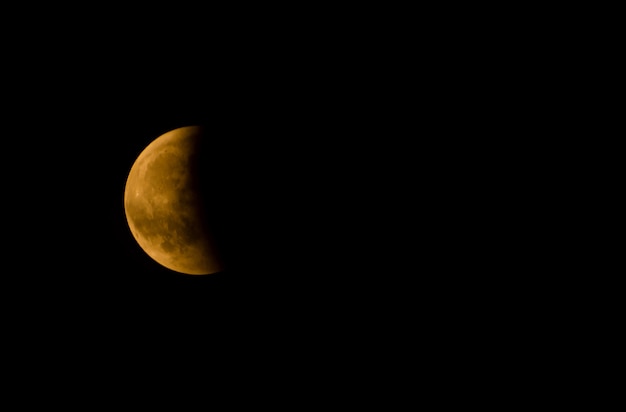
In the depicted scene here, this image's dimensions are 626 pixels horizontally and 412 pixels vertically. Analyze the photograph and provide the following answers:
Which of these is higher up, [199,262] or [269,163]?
[269,163]

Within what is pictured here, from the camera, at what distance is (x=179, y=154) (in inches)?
84.3

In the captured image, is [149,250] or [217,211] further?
[149,250]

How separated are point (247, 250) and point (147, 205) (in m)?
0.66

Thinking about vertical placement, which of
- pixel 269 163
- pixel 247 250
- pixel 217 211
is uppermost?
pixel 269 163

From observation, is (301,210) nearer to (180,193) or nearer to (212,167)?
(212,167)

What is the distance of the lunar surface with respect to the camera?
2078 mm

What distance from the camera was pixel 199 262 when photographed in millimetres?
2297

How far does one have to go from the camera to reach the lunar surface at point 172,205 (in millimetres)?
2078

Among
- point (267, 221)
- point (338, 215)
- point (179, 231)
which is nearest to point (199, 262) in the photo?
point (179, 231)

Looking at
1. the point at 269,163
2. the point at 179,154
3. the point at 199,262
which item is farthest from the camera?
the point at 199,262

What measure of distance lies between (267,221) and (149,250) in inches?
34.1

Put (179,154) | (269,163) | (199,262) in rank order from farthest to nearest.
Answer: (199,262) → (179,154) → (269,163)

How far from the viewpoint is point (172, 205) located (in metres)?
2.10

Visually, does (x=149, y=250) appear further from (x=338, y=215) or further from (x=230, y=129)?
(x=338, y=215)
